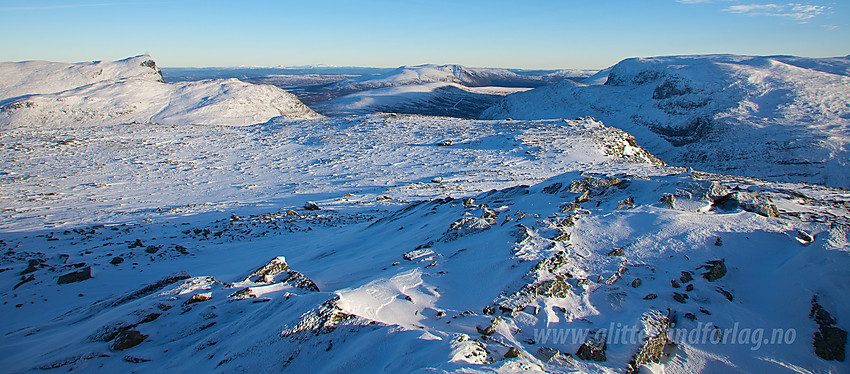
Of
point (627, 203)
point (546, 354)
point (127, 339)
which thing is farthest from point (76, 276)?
point (627, 203)

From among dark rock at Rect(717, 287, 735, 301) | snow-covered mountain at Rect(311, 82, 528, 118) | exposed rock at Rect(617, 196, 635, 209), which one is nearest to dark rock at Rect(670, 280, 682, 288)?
dark rock at Rect(717, 287, 735, 301)

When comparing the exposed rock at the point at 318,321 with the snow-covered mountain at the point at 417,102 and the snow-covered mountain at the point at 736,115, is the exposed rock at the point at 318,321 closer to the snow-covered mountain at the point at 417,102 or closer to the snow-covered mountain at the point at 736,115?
the snow-covered mountain at the point at 736,115

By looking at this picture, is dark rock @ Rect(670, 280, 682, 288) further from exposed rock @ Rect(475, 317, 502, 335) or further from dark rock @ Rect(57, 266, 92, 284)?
dark rock @ Rect(57, 266, 92, 284)

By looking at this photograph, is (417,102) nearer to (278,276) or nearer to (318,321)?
(278,276)

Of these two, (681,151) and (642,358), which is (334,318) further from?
(681,151)

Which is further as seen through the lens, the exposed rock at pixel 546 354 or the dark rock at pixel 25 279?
the dark rock at pixel 25 279

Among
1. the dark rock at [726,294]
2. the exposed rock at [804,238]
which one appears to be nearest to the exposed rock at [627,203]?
the exposed rock at [804,238]

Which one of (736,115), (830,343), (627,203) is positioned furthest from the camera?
(736,115)
